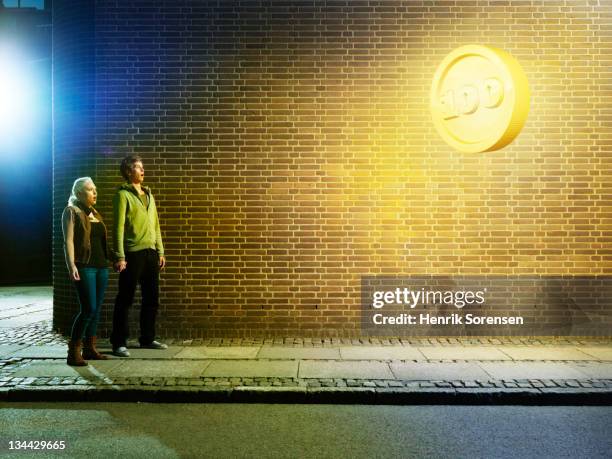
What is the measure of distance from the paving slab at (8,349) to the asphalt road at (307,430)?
1.75 meters

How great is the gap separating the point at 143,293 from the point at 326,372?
266 centimetres

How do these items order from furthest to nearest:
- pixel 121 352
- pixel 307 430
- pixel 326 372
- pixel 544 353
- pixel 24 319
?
pixel 24 319, pixel 544 353, pixel 121 352, pixel 326 372, pixel 307 430

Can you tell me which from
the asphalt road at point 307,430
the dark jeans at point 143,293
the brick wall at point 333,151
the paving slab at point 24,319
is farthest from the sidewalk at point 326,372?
the paving slab at point 24,319

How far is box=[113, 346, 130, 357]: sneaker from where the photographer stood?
6749 millimetres

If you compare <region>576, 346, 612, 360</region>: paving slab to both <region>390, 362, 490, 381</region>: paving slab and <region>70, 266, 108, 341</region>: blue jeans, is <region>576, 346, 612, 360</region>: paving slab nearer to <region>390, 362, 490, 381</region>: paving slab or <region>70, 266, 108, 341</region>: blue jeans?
<region>390, 362, 490, 381</region>: paving slab

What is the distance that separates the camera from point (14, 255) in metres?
17.7

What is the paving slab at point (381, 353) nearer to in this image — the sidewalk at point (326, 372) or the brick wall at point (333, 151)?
the sidewalk at point (326, 372)

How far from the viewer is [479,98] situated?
7.14m

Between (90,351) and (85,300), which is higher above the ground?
(85,300)

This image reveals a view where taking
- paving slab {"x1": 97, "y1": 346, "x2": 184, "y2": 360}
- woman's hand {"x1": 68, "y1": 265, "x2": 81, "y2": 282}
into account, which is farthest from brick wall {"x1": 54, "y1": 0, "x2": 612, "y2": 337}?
woman's hand {"x1": 68, "y1": 265, "x2": 81, "y2": 282}

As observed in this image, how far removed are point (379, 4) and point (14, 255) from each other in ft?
47.5

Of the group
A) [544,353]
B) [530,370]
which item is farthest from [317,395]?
[544,353]

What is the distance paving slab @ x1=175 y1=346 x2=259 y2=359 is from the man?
0.42 metres

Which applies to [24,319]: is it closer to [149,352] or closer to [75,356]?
[149,352]
